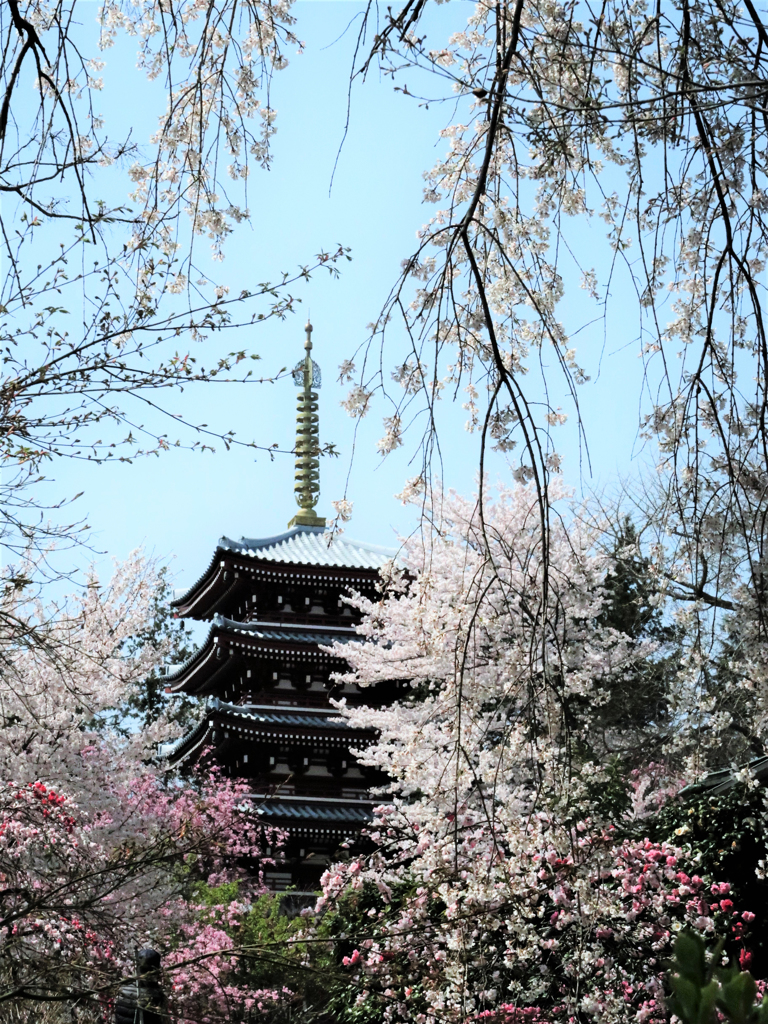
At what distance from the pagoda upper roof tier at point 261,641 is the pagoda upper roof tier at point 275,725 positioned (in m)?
0.97

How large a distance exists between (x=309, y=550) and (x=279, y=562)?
161 centimetres

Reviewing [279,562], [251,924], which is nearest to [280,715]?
[279,562]

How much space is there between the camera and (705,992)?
86cm

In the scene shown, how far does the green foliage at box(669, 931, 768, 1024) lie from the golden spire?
862 inches

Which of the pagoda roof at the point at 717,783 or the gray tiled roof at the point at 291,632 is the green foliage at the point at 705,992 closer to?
the pagoda roof at the point at 717,783

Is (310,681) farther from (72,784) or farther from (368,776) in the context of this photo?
(72,784)

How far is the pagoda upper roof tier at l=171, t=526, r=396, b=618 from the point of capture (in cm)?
1980

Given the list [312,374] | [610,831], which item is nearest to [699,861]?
[610,831]

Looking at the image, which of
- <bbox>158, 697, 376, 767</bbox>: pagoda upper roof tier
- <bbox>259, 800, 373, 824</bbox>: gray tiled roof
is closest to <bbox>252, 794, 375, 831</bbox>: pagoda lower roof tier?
<bbox>259, 800, 373, 824</bbox>: gray tiled roof

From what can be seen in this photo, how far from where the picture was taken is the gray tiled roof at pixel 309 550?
20000mm

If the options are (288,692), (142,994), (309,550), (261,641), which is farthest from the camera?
(309,550)

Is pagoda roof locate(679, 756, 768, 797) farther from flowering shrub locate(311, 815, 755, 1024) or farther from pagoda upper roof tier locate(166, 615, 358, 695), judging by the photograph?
pagoda upper roof tier locate(166, 615, 358, 695)

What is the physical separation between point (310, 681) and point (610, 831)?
13713 millimetres

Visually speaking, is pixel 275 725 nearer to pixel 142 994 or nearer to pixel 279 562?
pixel 279 562
